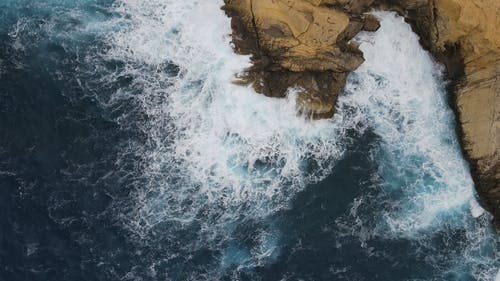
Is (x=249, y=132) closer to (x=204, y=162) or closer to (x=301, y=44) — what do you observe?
(x=204, y=162)

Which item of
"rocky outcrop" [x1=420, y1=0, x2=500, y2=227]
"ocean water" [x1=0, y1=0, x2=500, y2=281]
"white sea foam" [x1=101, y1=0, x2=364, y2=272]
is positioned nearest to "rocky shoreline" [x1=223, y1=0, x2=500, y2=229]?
"rocky outcrop" [x1=420, y1=0, x2=500, y2=227]

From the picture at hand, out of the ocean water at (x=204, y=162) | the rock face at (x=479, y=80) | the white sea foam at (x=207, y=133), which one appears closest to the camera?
the ocean water at (x=204, y=162)

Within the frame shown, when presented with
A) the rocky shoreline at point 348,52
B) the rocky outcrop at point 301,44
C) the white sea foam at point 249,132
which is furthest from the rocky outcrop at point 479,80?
the rocky outcrop at point 301,44

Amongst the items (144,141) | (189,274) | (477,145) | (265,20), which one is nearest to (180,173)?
(144,141)

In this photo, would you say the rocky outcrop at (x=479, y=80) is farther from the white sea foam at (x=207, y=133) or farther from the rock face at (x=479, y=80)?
the white sea foam at (x=207, y=133)

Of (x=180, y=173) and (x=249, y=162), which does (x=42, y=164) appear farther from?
(x=249, y=162)

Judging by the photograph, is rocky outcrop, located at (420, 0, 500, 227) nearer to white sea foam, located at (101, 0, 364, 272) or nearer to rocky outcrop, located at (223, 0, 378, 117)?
rocky outcrop, located at (223, 0, 378, 117)
